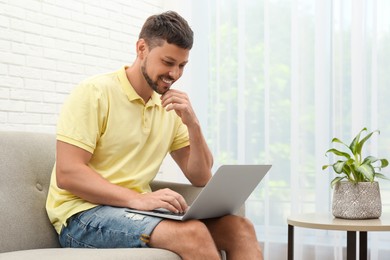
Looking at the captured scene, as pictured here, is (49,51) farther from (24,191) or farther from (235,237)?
(235,237)

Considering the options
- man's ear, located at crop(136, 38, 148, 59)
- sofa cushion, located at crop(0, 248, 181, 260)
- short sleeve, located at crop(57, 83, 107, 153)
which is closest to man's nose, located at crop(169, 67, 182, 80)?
man's ear, located at crop(136, 38, 148, 59)

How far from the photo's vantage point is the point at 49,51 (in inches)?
130

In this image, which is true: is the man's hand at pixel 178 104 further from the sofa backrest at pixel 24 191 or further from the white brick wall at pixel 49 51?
the white brick wall at pixel 49 51

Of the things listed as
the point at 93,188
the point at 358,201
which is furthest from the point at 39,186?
the point at 358,201

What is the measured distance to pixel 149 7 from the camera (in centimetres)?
414

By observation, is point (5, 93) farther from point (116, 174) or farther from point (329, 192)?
point (329, 192)

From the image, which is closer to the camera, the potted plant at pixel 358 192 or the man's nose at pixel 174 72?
the man's nose at pixel 174 72

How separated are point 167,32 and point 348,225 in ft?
3.16

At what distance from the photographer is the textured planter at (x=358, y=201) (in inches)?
107

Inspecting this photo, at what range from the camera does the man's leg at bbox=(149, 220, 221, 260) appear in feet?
6.53

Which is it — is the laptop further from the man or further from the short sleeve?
the short sleeve

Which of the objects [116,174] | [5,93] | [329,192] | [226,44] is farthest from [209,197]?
[226,44]

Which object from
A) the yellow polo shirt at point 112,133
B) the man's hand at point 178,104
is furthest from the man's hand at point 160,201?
the man's hand at point 178,104

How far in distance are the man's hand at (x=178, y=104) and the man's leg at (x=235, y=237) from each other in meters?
0.37
